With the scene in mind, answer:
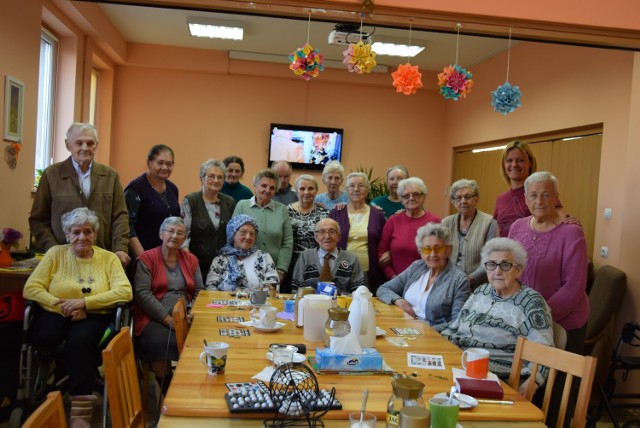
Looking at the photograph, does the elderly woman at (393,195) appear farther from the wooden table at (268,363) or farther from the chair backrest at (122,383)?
the chair backrest at (122,383)

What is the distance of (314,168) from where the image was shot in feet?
25.6

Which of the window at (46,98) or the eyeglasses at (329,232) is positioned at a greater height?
the window at (46,98)

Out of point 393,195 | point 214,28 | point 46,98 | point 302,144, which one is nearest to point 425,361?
point 393,195

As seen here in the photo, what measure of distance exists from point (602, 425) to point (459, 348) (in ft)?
6.57

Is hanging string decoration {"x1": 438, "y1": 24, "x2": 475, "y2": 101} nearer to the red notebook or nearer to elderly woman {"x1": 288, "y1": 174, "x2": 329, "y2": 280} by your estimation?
elderly woman {"x1": 288, "y1": 174, "x2": 329, "y2": 280}

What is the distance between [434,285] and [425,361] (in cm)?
97

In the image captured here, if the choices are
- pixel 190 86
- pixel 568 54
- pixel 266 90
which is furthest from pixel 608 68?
pixel 190 86

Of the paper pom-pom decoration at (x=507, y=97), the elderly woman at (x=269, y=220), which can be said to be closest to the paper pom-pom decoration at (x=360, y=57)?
the paper pom-pom decoration at (x=507, y=97)

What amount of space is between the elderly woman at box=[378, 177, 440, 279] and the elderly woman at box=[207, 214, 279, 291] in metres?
0.84

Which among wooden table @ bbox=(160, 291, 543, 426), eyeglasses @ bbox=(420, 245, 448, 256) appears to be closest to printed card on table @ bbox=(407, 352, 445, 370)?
wooden table @ bbox=(160, 291, 543, 426)

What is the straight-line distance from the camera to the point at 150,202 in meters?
3.94

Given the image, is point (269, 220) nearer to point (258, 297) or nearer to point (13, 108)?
point (258, 297)

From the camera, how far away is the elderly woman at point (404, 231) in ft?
12.9

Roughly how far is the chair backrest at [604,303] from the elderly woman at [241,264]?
2296 mm
